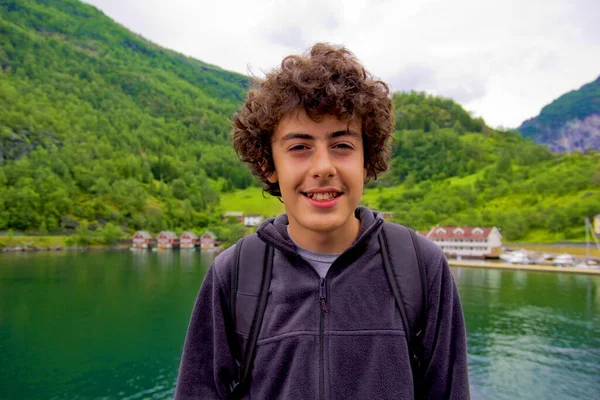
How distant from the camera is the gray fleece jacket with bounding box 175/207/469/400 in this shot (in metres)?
1.84

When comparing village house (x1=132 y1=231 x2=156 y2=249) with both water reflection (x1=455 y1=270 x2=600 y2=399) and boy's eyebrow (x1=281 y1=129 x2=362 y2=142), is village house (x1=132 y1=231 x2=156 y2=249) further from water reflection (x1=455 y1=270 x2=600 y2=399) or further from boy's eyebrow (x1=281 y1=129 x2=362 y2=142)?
boy's eyebrow (x1=281 y1=129 x2=362 y2=142)

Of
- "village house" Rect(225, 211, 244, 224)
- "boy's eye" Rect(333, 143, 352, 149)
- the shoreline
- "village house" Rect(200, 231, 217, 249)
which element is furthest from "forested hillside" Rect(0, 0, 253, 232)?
"boy's eye" Rect(333, 143, 352, 149)

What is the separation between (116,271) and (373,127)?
170 feet

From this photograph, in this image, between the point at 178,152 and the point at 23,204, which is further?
the point at 178,152

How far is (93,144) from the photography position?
122 meters

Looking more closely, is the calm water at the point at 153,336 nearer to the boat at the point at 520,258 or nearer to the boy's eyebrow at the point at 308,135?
the boat at the point at 520,258

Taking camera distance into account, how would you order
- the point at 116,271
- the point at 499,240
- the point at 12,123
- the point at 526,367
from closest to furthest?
the point at 526,367 < the point at 116,271 < the point at 499,240 < the point at 12,123

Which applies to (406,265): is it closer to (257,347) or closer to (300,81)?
(257,347)

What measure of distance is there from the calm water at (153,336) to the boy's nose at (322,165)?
1708cm

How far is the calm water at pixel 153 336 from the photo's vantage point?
58.9 feet

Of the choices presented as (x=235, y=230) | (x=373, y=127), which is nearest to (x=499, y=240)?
(x=235, y=230)

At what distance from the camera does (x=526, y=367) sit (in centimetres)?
2048

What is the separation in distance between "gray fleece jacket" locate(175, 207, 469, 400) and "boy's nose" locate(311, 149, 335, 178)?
12.6 inches

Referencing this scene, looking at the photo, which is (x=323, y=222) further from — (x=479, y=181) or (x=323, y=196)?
(x=479, y=181)
